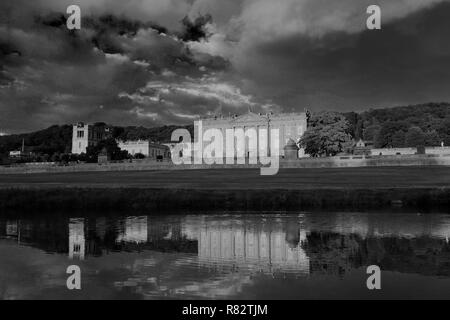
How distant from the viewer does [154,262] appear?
448 inches

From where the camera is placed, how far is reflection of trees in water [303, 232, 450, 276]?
10.5 m

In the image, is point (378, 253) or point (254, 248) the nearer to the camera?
point (378, 253)

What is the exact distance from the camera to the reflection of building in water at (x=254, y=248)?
1126cm

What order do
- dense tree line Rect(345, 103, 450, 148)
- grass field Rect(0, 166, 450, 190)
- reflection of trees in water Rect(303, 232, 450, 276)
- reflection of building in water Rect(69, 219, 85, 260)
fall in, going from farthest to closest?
dense tree line Rect(345, 103, 450, 148)
grass field Rect(0, 166, 450, 190)
reflection of building in water Rect(69, 219, 85, 260)
reflection of trees in water Rect(303, 232, 450, 276)

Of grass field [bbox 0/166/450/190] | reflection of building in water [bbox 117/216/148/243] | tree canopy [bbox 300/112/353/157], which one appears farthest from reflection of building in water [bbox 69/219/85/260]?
tree canopy [bbox 300/112/353/157]

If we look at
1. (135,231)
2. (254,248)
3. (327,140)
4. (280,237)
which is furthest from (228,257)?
(327,140)

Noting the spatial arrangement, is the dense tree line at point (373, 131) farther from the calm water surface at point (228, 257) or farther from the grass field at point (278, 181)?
the calm water surface at point (228, 257)

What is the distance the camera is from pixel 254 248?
13234 mm

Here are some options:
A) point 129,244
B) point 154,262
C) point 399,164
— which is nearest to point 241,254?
point 154,262

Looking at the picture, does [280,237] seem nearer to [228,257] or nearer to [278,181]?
[228,257]

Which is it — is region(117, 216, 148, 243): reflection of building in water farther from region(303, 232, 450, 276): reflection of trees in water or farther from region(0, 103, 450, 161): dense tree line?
region(0, 103, 450, 161): dense tree line

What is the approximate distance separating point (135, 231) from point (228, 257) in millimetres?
6116

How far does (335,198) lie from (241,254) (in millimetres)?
15441

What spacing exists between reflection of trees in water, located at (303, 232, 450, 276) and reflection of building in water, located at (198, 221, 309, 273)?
1.39 ft
